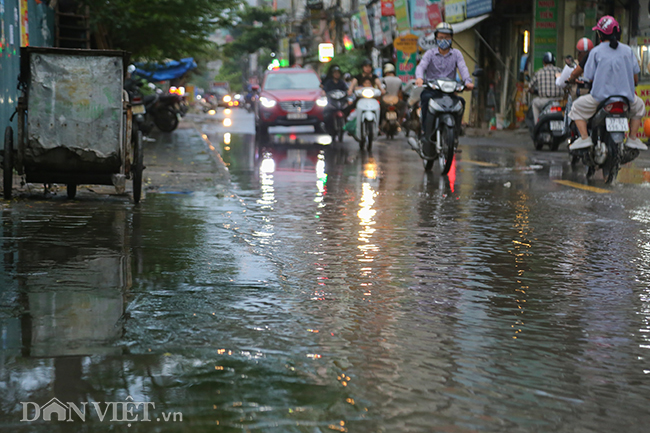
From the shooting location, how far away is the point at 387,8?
126 ft

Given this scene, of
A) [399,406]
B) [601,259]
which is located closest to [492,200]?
[601,259]

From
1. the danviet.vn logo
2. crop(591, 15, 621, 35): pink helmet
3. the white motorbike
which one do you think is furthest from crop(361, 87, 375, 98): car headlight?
the danviet.vn logo

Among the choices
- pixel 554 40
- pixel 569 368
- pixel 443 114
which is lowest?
pixel 569 368

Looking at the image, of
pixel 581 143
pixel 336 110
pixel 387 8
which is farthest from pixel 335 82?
pixel 387 8

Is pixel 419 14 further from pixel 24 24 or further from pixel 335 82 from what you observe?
pixel 24 24

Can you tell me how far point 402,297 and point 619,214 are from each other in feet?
13.6

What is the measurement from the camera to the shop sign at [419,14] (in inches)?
1320

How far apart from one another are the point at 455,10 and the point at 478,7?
7.69ft

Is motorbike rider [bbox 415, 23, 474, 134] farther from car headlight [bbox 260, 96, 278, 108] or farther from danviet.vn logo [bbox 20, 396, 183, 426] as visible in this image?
danviet.vn logo [bbox 20, 396, 183, 426]

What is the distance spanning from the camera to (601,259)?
6199 mm

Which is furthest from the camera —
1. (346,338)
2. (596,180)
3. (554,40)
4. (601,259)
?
(554,40)

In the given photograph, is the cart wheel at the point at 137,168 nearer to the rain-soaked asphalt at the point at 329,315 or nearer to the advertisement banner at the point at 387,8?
the rain-soaked asphalt at the point at 329,315

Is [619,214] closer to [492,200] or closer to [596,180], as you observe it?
[492,200]

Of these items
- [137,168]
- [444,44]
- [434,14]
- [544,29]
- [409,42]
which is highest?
[434,14]
